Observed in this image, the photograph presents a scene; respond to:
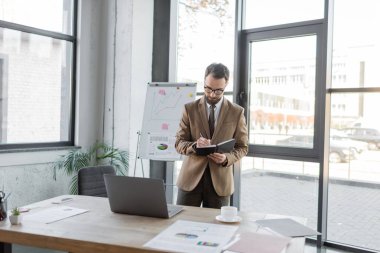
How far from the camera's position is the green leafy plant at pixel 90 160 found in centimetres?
430

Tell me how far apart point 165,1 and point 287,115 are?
2.12 metres

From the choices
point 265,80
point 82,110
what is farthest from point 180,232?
point 82,110

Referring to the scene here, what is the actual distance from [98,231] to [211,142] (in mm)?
1132

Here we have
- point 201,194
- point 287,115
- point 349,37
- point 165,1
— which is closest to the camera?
point 201,194

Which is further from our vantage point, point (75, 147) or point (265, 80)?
point (75, 147)

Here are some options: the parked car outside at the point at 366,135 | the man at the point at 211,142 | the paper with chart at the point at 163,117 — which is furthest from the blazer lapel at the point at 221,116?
the parked car outside at the point at 366,135

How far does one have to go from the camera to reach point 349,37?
376 centimetres

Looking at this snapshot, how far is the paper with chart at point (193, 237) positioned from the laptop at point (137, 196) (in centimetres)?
14

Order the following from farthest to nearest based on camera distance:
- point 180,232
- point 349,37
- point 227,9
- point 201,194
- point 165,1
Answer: point 165,1 → point 227,9 → point 349,37 → point 201,194 → point 180,232

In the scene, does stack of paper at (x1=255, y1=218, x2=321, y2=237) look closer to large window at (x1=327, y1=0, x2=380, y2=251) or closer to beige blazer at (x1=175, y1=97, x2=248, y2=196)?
beige blazer at (x1=175, y1=97, x2=248, y2=196)

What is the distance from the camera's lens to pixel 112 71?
186 inches

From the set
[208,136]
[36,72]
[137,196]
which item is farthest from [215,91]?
[36,72]

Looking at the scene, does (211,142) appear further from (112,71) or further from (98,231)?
(112,71)

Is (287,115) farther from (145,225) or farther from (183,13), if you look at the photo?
(145,225)
